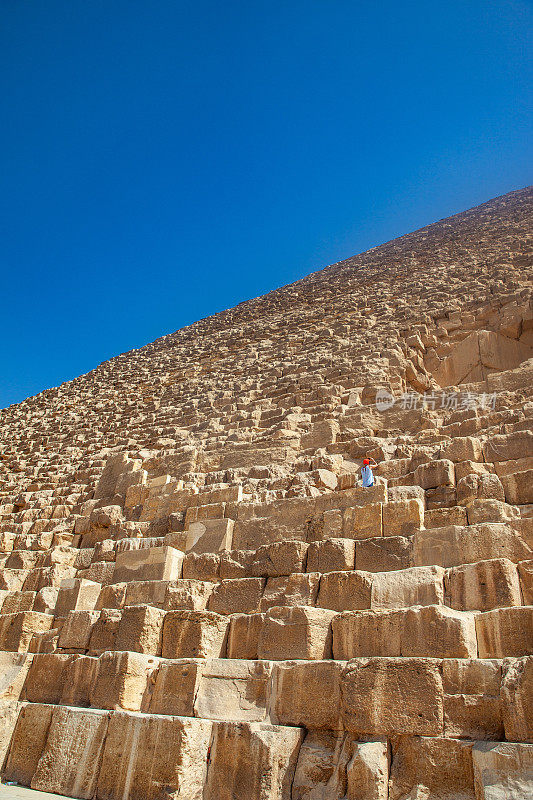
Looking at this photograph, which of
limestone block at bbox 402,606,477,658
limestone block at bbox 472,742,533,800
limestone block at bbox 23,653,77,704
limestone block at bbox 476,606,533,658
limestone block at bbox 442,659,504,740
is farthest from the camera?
limestone block at bbox 23,653,77,704

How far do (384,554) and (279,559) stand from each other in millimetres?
886

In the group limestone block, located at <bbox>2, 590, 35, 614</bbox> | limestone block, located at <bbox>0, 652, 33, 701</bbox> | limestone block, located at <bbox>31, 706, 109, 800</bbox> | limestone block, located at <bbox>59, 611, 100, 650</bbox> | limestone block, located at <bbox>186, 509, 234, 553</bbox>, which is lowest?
limestone block, located at <bbox>31, 706, 109, 800</bbox>

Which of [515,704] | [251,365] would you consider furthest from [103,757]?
[251,365]

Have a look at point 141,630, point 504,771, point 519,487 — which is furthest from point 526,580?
point 141,630

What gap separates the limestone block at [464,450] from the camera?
18.4 feet

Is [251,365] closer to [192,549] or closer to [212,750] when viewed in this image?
[192,549]

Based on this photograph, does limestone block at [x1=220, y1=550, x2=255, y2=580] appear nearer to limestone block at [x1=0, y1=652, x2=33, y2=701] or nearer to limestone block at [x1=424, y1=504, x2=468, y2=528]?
limestone block at [x1=424, y1=504, x2=468, y2=528]

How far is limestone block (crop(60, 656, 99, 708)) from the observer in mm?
4824

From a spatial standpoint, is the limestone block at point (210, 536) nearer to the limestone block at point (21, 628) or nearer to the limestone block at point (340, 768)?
the limestone block at point (21, 628)

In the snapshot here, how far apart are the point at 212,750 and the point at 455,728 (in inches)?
57.2

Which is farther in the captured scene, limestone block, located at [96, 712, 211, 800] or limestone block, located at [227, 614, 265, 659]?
limestone block, located at [227, 614, 265, 659]

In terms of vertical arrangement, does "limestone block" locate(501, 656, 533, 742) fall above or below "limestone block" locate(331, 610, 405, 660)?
below

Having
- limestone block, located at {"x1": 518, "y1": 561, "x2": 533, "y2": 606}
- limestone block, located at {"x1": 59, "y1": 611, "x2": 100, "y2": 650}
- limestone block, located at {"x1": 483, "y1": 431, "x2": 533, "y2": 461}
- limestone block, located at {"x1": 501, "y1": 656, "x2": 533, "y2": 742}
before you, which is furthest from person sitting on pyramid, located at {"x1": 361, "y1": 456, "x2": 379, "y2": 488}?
limestone block, located at {"x1": 59, "y1": 611, "x2": 100, "y2": 650}

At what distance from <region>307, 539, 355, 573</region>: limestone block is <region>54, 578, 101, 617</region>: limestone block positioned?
245 cm
